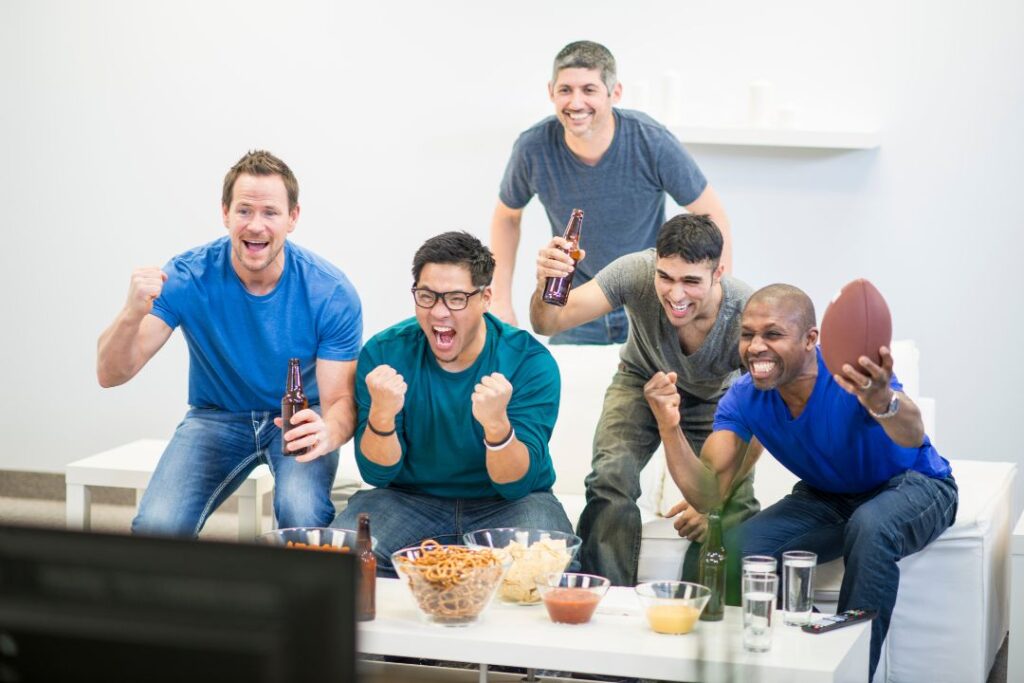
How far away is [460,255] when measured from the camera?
2.79 meters

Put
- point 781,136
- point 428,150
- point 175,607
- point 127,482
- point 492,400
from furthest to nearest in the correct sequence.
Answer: point 428,150 → point 781,136 → point 127,482 → point 492,400 → point 175,607

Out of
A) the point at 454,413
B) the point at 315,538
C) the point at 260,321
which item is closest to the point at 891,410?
the point at 454,413

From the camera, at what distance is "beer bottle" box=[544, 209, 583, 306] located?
2.95m

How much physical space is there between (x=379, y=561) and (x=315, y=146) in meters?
2.29

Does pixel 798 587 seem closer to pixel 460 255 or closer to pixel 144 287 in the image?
pixel 460 255

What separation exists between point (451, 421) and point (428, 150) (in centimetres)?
194

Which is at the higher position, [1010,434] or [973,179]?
[973,179]

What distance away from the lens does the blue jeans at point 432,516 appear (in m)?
2.78

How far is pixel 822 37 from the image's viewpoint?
4.25 meters

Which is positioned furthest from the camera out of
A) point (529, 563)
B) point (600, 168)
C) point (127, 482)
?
point (600, 168)

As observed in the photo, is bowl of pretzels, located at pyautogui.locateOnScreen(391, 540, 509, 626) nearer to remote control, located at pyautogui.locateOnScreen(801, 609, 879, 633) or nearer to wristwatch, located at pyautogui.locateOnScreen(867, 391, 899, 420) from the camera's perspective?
remote control, located at pyautogui.locateOnScreen(801, 609, 879, 633)

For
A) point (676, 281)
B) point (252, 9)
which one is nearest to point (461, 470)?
point (676, 281)

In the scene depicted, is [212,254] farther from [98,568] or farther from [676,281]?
[98,568]

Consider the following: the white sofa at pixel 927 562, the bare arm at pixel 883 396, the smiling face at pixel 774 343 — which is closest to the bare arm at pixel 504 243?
the white sofa at pixel 927 562
